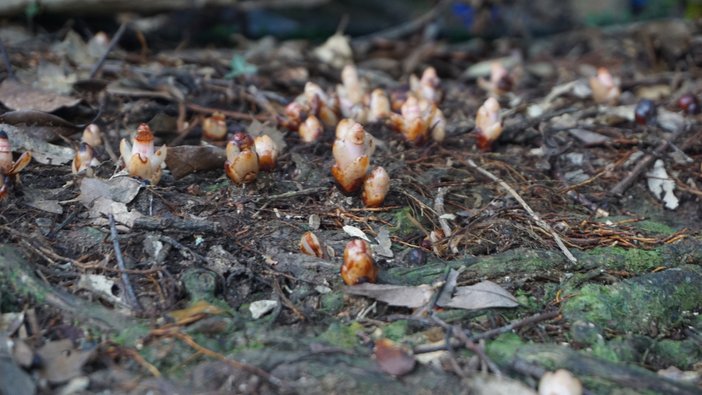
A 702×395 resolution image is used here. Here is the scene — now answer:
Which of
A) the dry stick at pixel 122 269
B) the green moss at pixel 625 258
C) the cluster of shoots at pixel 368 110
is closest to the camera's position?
the dry stick at pixel 122 269

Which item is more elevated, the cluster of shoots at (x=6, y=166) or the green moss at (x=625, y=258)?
the cluster of shoots at (x=6, y=166)

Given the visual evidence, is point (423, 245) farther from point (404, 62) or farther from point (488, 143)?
point (404, 62)

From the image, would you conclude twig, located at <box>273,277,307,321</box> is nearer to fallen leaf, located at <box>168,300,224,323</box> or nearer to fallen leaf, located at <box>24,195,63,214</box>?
fallen leaf, located at <box>168,300,224,323</box>

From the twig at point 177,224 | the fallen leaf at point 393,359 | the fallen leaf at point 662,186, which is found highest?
the twig at point 177,224

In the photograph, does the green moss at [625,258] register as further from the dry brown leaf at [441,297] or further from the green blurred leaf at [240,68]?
the green blurred leaf at [240,68]

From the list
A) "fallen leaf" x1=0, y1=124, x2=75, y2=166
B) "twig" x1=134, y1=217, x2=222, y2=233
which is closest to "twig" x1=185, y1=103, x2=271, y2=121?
"fallen leaf" x1=0, y1=124, x2=75, y2=166

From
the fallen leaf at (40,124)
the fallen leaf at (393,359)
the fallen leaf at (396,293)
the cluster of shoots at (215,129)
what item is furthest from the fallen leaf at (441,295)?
the fallen leaf at (40,124)

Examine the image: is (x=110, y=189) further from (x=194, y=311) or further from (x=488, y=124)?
(x=488, y=124)
